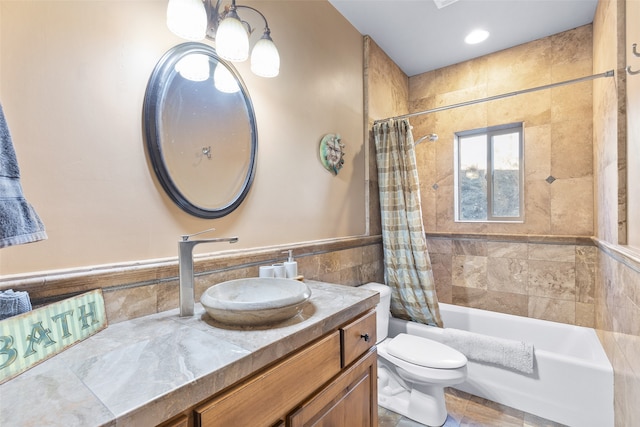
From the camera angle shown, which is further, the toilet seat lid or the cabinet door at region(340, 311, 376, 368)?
the toilet seat lid

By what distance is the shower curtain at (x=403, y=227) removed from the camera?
2221 millimetres

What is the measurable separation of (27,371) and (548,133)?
320 centimetres

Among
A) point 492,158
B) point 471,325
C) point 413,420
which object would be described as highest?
point 492,158

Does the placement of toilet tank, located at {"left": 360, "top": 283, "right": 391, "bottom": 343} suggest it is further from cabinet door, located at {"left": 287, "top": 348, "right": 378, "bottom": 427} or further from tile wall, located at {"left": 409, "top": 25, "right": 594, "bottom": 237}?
tile wall, located at {"left": 409, "top": 25, "right": 594, "bottom": 237}

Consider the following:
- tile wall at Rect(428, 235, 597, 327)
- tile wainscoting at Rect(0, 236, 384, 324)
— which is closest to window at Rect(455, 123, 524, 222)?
tile wall at Rect(428, 235, 597, 327)

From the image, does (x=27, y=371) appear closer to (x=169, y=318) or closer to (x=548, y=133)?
(x=169, y=318)

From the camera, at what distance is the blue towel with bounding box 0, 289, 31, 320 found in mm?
644

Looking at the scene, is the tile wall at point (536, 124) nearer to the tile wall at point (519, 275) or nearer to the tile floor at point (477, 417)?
the tile wall at point (519, 275)

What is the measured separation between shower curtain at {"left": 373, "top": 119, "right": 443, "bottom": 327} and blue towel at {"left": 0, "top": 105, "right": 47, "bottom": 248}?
2.08m

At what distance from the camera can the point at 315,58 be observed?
1852 millimetres

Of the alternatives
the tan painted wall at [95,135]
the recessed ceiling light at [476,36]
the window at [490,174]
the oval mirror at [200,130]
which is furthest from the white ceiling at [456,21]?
the oval mirror at [200,130]

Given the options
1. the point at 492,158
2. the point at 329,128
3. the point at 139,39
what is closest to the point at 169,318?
the point at 139,39

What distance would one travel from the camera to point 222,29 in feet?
3.63

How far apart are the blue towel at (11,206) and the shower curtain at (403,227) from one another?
6.81 feet
